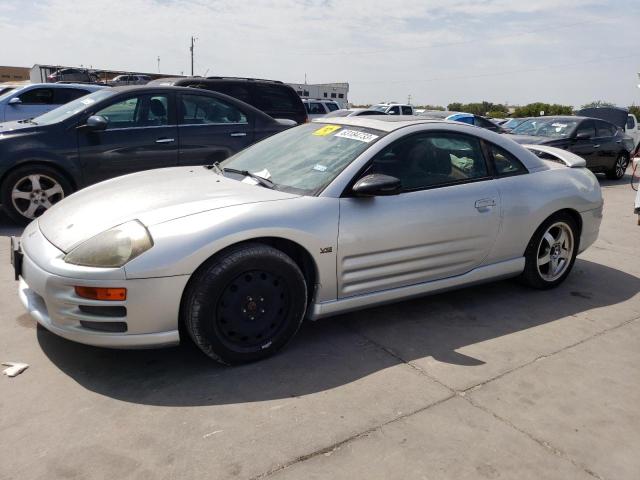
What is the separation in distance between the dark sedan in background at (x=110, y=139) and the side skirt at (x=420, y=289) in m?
3.76

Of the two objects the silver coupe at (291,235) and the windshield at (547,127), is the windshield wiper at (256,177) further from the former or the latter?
the windshield at (547,127)

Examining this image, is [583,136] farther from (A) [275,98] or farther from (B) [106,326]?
(B) [106,326]

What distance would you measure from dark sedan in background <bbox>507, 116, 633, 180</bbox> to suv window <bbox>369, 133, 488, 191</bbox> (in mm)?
7012

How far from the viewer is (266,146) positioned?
4133 mm

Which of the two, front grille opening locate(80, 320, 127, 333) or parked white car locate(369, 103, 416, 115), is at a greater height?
parked white car locate(369, 103, 416, 115)

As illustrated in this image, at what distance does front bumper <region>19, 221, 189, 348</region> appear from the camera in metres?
2.73

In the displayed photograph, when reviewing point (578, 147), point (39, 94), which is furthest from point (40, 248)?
point (578, 147)

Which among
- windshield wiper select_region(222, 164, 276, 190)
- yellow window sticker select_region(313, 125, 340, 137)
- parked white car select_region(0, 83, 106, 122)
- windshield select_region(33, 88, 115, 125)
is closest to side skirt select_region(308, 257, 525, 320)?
windshield wiper select_region(222, 164, 276, 190)

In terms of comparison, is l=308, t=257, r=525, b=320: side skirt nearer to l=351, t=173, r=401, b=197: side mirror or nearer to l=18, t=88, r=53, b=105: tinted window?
l=351, t=173, r=401, b=197: side mirror

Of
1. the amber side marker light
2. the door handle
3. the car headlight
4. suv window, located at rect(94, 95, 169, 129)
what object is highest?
suv window, located at rect(94, 95, 169, 129)

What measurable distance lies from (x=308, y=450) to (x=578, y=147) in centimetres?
1024

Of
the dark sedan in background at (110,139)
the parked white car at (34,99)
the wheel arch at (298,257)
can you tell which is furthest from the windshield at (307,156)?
the parked white car at (34,99)

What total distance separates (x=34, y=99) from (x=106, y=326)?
9.76 m

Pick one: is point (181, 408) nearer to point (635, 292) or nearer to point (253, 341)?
point (253, 341)
